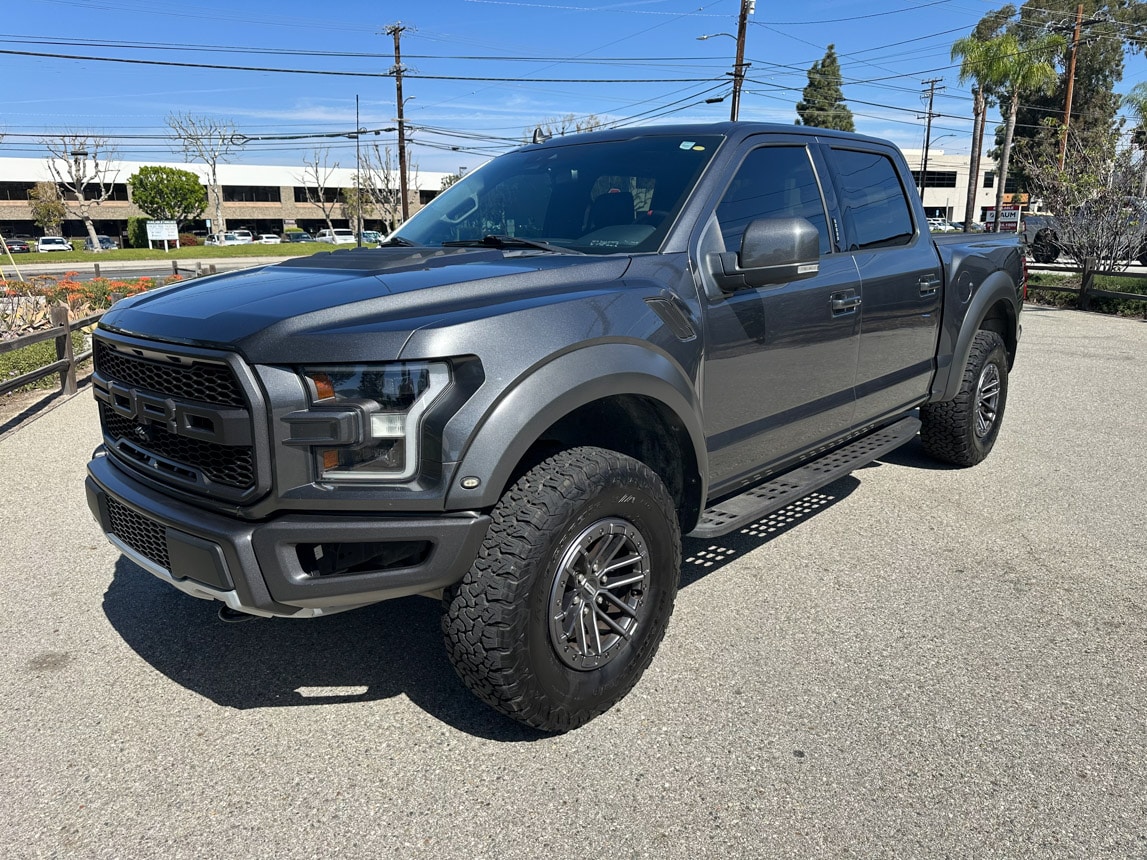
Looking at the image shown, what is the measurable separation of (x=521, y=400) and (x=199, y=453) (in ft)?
A: 3.18

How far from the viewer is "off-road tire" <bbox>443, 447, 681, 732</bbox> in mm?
2451

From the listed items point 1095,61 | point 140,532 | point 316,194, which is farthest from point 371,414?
point 316,194

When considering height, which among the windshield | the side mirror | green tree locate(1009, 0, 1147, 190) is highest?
green tree locate(1009, 0, 1147, 190)

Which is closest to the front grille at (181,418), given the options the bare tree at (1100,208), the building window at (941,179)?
the bare tree at (1100,208)

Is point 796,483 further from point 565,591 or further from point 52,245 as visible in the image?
point 52,245

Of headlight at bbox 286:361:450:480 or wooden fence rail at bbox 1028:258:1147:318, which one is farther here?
wooden fence rail at bbox 1028:258:1147:318

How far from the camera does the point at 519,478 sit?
2613 mm

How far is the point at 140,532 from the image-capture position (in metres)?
2.72

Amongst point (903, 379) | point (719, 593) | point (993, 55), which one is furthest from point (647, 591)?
point (993, 55)

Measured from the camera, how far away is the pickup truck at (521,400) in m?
2.32

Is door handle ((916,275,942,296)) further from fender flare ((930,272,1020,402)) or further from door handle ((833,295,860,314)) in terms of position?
door handle ((833,295,860,314))

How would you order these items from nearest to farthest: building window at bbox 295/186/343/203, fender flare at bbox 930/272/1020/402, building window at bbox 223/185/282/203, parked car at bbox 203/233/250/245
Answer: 1. fender flare at bbox 930/272/1020/402
2. parked car at bbox 203/233/250/245
3. building window at bbox 223/185/282/203
4. building window at bbox 295/186/343/203

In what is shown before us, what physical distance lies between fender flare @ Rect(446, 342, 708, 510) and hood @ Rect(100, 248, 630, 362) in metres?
0.23

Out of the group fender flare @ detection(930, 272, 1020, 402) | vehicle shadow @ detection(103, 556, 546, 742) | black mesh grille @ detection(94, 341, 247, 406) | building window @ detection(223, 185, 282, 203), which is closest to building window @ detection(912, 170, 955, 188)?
building window @ detection(223, 185, 282, 203)
